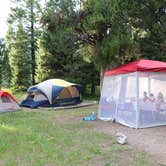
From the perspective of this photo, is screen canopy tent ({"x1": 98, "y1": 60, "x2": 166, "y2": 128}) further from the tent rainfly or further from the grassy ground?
the tent rainfly

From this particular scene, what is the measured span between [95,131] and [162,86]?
8.11ft

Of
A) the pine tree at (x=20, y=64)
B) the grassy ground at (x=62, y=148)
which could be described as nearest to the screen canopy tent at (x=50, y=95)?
the grassy ground at (x=62, y=148)

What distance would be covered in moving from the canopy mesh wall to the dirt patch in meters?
0.30

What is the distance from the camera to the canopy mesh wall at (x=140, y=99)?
7.09m

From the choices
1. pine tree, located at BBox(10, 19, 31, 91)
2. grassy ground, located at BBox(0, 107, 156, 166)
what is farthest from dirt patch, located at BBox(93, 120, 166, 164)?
pine tree, located at BBox(10, 19, 31, 91)

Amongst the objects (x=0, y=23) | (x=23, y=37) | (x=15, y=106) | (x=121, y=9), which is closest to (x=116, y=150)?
(x=15, y=106)

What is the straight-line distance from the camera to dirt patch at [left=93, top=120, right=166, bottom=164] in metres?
4.75

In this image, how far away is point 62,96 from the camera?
12.5 metres

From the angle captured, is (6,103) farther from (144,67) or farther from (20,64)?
(20,64)

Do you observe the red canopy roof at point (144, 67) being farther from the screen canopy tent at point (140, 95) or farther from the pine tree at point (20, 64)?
the pine tree at point (20, 64)

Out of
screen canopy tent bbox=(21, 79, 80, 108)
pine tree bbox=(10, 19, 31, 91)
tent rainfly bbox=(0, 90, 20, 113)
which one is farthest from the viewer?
pine tree bbox=(10, 19, 31, 91)

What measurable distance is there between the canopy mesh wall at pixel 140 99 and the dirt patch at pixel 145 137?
30 cm

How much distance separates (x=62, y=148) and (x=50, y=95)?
7144mm

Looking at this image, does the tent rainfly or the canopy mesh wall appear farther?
the tent rainfly
